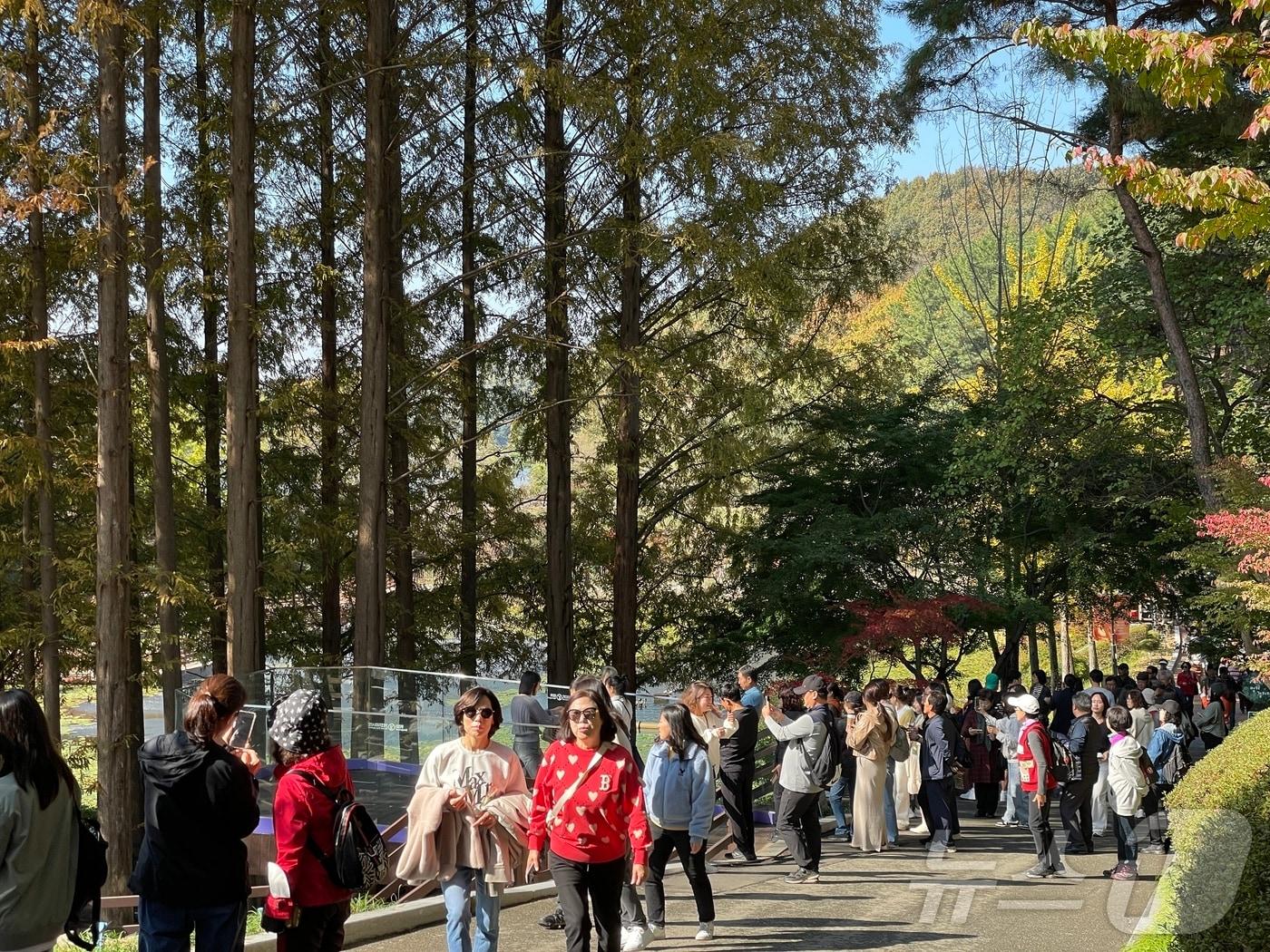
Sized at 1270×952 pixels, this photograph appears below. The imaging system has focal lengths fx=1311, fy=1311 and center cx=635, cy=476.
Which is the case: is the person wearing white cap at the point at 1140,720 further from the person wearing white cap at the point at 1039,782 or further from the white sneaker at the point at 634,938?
the white sneaker at the point at 634,938

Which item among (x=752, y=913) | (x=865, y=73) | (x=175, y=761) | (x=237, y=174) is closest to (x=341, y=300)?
(x=237, y=174)

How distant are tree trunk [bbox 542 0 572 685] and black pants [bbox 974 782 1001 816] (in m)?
7.93

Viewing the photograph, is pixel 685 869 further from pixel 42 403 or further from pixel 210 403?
pixel 210 403

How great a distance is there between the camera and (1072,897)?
9.81 meters

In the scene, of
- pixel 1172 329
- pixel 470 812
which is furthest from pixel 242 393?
pixel 1172 329

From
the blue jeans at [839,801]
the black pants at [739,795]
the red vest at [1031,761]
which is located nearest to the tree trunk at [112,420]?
the black pants at [739,795]

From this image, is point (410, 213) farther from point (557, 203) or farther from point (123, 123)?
point (123, 123)

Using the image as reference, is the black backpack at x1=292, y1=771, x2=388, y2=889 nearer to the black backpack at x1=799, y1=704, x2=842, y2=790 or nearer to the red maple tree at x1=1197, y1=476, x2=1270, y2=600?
the black backpack at x1=799, y1=704, x2=842, y2=790

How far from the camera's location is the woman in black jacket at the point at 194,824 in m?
5.17

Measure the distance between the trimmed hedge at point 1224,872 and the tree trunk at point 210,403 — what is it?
670 inches

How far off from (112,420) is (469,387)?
8766 mm

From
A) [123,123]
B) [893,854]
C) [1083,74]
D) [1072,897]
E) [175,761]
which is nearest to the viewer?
[175,761]

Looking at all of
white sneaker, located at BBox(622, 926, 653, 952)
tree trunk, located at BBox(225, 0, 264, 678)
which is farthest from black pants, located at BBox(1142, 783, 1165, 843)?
tree trunk, located at BBox(225, 0, 264, 678)

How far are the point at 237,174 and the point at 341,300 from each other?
7.70 meters
